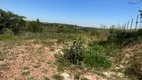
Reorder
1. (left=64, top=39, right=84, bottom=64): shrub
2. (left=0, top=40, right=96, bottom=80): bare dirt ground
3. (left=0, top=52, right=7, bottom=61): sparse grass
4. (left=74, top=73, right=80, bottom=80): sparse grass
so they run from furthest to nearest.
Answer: (left=64, top=39, right=84, bottom=64): shrub
(left=0, top=52, right=7, bottom=61): sparse grass
(left=74, top=73, right=80, bottom=80): sparse grass
(left=0, top=40, right=96, bottom=80): bare dirt ground

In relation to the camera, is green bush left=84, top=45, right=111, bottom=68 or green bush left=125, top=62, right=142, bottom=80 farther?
green bush left=84, top=45, right=111, bottom=68

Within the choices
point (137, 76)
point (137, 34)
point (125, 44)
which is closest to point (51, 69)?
point (137, 76)

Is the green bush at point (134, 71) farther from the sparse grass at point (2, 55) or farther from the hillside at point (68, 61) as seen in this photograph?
the sparse grass at point (2, 55)

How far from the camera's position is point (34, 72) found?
5.95 metres

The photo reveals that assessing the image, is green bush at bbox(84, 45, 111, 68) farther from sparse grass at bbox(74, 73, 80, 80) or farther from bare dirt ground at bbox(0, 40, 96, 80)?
sparse grass at bbox(74, 73, 80, 80)

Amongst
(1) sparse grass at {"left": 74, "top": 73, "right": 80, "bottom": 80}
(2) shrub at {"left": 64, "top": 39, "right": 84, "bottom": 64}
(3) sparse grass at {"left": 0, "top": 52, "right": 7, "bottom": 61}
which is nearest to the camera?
(1) sparse grass at {"left": 74, "top": 73, "right": 80, "bottom": 80}

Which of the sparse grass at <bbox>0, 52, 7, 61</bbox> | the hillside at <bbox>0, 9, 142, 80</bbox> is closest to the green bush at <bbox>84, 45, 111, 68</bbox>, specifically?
the hillside at <bbox>0, 9, 142, 80</bbox>

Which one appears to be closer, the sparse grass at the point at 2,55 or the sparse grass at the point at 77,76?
the sparse grass at the point at 77,76

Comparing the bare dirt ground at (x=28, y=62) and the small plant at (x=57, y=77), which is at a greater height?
the bare dirt ground at (x=28, y=62)

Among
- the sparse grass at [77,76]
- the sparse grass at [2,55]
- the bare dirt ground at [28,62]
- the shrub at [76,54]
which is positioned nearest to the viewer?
the bare dirt ground at [28,62]

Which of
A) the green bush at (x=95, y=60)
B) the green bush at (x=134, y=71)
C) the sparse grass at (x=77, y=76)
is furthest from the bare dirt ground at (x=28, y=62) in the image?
the green bush at (x=134, y=71)

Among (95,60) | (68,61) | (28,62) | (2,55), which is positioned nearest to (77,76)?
(68,61)

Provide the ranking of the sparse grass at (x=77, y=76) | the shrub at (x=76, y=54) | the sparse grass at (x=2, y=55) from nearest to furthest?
1. the sparse grass at (x=77, y=76)
2. the sparse grass at (x=2, y=55)
3. the shrub at (x=76, y=54)

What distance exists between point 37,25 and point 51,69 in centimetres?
2450
